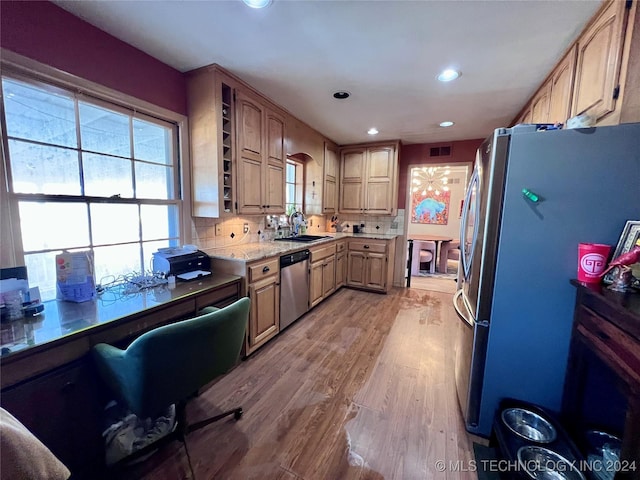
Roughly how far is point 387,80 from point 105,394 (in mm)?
2857

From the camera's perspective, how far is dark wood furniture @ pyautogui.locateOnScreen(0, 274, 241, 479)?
104 cm

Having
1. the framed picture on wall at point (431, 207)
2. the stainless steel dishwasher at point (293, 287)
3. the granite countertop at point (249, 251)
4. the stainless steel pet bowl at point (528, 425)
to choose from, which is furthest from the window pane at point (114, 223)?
the framed picture on wall at point (431, 207)

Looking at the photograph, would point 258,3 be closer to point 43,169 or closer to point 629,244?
point 43,169

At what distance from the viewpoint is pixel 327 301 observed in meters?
3.71

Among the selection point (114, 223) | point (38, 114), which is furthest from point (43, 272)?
point (38, 114)

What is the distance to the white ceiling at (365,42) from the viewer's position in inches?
56.8

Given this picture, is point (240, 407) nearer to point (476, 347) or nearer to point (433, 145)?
point (476, 347)

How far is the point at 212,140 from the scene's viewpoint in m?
2.16

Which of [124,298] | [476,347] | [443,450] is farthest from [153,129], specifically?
[443,450]

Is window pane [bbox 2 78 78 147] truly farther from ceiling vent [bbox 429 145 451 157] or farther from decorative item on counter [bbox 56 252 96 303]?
ceiling vent [bbox 429 145 451 157]

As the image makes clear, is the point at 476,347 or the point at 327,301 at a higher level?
the point at 476,347

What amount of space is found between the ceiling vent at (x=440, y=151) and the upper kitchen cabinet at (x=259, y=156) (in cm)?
257

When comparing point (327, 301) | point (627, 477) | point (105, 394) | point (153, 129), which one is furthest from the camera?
point (327, 301)

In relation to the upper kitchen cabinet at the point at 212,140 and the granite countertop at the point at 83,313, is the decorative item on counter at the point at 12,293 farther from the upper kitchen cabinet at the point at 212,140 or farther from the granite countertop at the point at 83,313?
the upper kitchen cabinet at the point at 212,140
